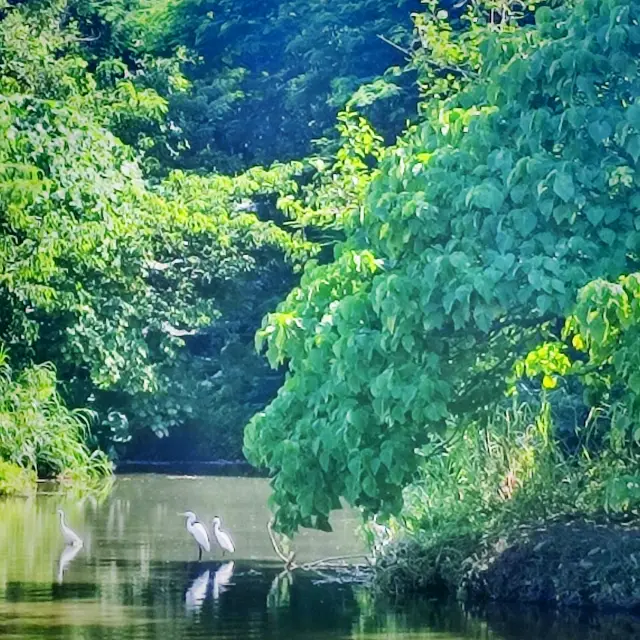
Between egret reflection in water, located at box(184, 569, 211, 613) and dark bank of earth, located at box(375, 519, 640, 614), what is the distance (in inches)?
54.5

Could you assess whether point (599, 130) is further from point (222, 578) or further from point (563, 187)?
point (222, 578)

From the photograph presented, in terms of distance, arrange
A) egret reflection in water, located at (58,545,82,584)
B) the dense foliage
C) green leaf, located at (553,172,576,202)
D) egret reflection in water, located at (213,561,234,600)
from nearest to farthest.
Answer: green leaf, located at (553,172,576,202)
egret reflection in water, located at (213,561,234,600)
egret reflection in water, located at (58,545,82,584)
the dense foliage

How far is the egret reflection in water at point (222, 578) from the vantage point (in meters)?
12.8

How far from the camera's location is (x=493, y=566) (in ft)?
39.9

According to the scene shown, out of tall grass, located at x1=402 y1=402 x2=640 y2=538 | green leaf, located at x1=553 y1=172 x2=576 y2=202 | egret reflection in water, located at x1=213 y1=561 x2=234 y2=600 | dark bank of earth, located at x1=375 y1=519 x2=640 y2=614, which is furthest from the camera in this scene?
egret reflection in water, located at x1=213 y1=561 x2=234 y2=600

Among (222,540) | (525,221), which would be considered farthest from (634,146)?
(222,540)

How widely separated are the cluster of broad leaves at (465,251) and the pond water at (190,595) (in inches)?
39.7

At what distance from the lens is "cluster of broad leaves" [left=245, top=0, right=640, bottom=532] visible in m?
9.63

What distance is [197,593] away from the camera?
12617 millimetres

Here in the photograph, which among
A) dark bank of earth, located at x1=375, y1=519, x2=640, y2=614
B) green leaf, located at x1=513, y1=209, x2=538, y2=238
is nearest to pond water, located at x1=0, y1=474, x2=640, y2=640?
dark bank of earth, located at x1=375, y1=519, x2=640, y2=614

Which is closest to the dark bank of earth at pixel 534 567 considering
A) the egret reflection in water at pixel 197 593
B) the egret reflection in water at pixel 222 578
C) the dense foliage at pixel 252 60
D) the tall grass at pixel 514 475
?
the tall grass at pixel 514 475

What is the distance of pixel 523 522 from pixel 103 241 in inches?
494

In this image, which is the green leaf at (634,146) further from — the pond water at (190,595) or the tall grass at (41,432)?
the tall grass at (41,432)

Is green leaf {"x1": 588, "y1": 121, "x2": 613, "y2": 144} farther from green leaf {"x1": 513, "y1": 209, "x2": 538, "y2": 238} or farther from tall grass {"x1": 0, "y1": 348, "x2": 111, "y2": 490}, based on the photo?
tall grass {"x1": 0, "y1": 348, "x2": 111, "y2": 490}
